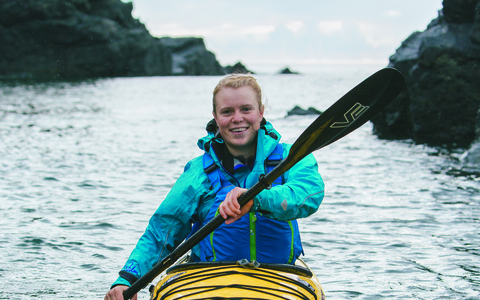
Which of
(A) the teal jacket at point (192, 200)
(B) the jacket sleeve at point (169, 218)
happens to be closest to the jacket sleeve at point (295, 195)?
(A) the teal jacket at point (192, 200)

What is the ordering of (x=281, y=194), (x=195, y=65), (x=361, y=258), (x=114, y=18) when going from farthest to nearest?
(x=195, y=65), (x=114, y=18), (x=361, y=258), (x=281, y=194)

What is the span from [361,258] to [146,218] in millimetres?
2862

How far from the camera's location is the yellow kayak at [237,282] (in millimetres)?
2414

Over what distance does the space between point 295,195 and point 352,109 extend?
61 centimetres

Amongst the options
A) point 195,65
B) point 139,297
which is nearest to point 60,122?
point 139,297

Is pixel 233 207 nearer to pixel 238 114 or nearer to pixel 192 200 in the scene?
pixel 192 200

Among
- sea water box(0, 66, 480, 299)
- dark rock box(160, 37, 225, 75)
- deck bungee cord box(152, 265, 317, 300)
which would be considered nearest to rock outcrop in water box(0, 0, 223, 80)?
dark rock box(160, 37, 225, 75)

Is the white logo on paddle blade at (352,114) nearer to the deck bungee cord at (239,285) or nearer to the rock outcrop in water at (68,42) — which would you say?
the deck bungee cord at (239,285)

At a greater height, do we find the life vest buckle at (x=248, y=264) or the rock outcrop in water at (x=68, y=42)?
the rock outcrop in water at (x=68, y=42)

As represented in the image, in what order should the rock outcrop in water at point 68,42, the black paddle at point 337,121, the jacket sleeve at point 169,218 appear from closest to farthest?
the black paddle at point 337,121, the jacket sleeve at point 169,218, the rock outcrop in water at point 68,42

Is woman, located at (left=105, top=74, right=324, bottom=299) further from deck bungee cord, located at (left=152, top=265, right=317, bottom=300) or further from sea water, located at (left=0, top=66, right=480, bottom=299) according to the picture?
sea water, located at (left=0, top=66, right=480, bottom=299)

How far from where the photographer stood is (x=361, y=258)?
5.21 meters

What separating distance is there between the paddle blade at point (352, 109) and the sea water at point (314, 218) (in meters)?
1.22

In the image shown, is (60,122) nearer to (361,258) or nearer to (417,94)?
(417,94)
